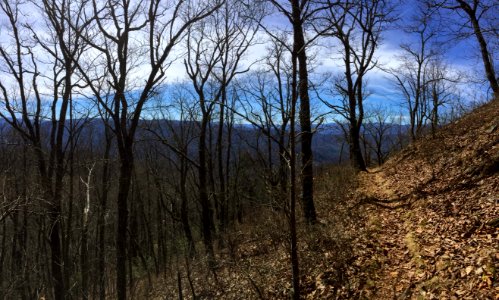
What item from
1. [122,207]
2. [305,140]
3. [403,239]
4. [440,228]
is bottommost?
[403,239]

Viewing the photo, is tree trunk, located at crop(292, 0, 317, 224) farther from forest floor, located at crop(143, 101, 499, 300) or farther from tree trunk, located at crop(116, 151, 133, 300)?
tree trunk, located at crop(116, 151, 133, 300)

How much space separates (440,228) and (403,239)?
0.74 metres

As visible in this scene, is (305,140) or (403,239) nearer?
(403,239)

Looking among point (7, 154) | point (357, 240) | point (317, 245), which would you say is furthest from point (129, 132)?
point (7, 154)

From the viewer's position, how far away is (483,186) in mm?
7812

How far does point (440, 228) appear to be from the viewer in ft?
24.2

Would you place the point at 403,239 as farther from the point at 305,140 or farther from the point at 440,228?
the point at 305,140

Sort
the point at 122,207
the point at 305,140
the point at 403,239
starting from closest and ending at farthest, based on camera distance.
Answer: the point at 403,239 → the point at 305,140 → the point at 122,207

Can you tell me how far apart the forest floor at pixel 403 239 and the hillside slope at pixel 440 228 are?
0.02 m

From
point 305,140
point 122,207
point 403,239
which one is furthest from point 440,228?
point 122,207

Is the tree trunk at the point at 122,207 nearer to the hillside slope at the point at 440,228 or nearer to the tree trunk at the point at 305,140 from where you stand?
the tree trunk at the point at 305,140

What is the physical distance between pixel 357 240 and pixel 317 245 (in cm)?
99

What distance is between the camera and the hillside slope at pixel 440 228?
5820 mm

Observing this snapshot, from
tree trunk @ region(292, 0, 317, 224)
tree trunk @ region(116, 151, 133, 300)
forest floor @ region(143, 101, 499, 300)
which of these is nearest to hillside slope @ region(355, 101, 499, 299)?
forest floor @ region(143, 101, 499, 300)
